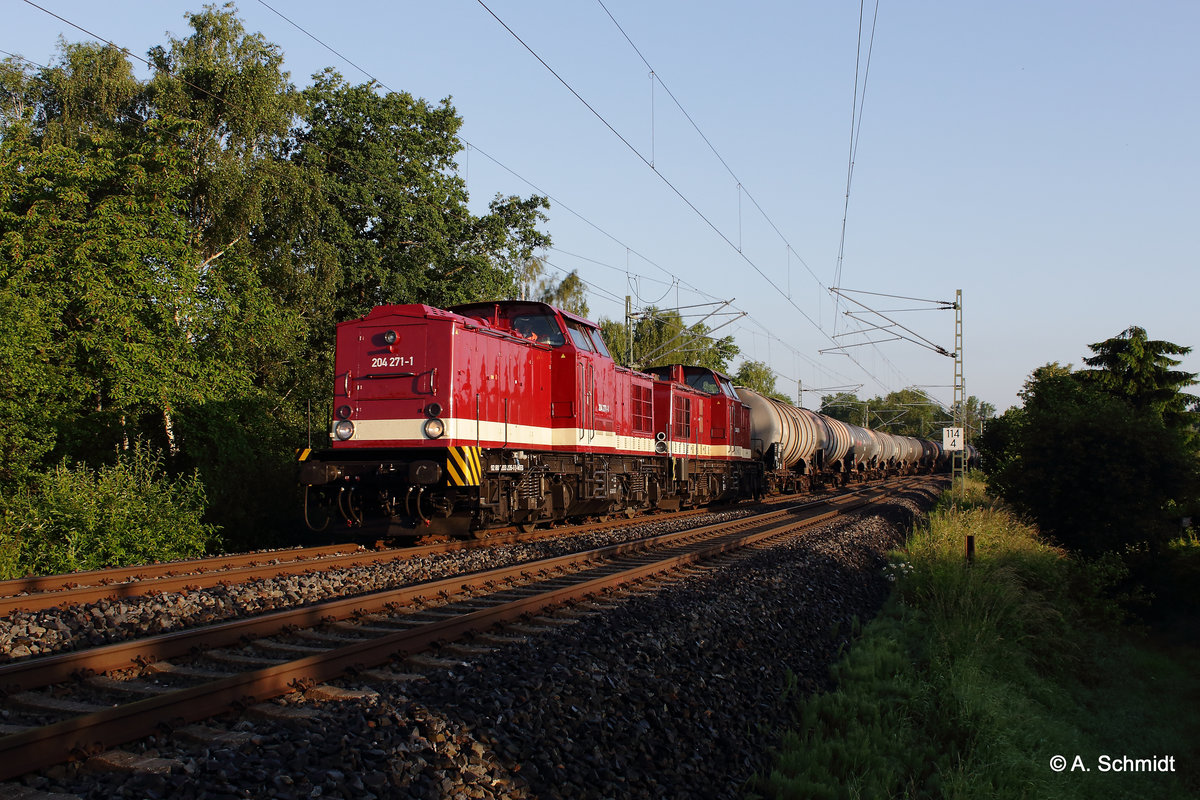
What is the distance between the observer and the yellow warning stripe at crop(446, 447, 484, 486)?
11047 mm

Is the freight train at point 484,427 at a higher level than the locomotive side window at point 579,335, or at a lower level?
lower

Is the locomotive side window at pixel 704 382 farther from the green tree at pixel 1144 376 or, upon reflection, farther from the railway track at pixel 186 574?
the green tree at pixel 1144 376

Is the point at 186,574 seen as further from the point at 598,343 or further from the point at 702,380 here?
the point at 702,380

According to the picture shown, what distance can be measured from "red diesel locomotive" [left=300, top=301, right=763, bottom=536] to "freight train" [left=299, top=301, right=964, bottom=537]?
2 cm

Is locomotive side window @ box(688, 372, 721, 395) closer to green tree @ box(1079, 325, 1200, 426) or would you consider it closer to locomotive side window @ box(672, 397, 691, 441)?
locomotive side window @ box(672, 397, 691, 441)

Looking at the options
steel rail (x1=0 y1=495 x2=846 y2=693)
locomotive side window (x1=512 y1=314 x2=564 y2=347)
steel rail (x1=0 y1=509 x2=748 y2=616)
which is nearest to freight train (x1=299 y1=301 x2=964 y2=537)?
locomotive side window (x1=512 y1=314 x2=564 y2=347)

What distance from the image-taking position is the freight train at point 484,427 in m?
11.4

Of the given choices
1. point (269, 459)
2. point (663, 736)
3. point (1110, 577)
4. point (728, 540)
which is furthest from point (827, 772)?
point (1110, 577)

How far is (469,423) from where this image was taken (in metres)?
11.7

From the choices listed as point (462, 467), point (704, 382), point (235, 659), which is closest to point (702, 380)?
point (704, 382)

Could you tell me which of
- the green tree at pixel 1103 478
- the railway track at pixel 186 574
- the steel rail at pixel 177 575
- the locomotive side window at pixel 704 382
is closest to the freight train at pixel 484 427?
the railway track at pixel 186 574

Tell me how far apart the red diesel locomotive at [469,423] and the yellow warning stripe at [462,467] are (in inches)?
0.8

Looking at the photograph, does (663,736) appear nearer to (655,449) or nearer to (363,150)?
(655,449)

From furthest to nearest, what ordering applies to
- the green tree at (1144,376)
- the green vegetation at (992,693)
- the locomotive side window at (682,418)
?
the green tree at (1144,376) → the locomotive side window at (682,418) → the green vegetation at (992,693)
